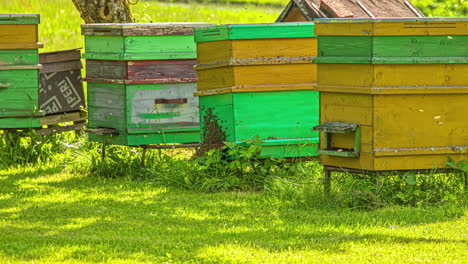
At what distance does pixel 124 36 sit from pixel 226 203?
2.48 metres

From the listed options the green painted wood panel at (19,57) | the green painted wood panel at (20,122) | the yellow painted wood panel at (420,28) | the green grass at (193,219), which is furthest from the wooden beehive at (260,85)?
the green painted wood panel at (20,122)

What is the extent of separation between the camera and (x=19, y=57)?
954cm

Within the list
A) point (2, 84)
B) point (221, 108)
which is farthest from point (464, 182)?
point (2, 84)

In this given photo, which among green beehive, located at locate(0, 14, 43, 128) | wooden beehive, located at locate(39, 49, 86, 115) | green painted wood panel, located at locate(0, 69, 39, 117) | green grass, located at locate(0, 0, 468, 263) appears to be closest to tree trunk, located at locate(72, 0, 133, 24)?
wooden beehive, located at locate(39, 49, 86, 115)

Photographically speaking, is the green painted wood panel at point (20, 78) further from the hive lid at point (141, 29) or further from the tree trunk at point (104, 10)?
the tree trunk at point (104, 10)

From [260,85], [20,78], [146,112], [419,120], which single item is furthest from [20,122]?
[419,120]

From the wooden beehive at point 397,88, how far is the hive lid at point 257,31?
104 cm

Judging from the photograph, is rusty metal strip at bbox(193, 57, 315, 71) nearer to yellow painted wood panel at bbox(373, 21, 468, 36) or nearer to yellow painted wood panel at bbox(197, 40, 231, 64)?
yellow painted wood panel at bbox(197, 40, 231, 64)

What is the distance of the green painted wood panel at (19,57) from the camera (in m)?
9.48

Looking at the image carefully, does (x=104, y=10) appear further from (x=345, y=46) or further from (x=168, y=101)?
(x=345, y=46)

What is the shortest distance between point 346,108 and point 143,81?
9.25ft

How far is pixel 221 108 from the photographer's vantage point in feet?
27.7

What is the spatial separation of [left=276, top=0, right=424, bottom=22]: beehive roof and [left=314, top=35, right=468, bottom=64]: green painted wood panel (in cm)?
178

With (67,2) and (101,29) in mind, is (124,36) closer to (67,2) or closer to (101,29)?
(101,29)
